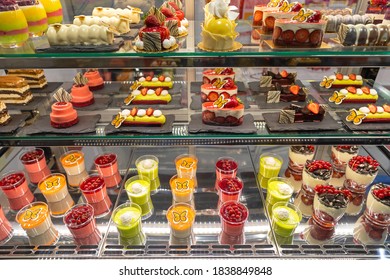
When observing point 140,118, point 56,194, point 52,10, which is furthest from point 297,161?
point 52,10

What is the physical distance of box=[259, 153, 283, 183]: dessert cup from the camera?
2.56 meters

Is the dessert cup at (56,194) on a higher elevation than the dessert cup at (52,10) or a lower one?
lower

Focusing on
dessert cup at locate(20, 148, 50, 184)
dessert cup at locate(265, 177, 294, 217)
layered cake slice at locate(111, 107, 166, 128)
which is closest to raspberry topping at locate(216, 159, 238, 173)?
dessert cup at locate(265, 177, 294, 217)

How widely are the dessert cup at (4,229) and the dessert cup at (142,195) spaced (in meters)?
0.86

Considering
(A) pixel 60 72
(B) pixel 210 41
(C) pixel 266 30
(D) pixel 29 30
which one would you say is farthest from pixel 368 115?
(A) pixel 60 72

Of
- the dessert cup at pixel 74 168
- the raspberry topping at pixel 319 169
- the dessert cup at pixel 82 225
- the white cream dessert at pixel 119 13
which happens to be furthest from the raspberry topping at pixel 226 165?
the white cream dessert at pixel 119 13

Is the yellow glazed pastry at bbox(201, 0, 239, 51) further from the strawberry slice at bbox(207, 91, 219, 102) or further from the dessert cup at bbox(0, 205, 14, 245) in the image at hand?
the dessert cup at bbox(0, 205, 14, 245)

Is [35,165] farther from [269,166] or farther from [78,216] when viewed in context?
[269,166]

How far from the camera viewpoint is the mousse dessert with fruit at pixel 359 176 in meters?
2.42

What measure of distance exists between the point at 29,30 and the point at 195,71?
4.65ft

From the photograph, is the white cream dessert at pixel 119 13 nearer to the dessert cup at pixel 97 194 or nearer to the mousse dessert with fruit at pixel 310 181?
the dessert cup at pixel 97 194

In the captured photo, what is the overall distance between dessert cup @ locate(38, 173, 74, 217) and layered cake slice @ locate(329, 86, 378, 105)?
216cm

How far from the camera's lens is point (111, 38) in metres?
1.63

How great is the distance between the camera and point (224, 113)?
1854 millimetres
